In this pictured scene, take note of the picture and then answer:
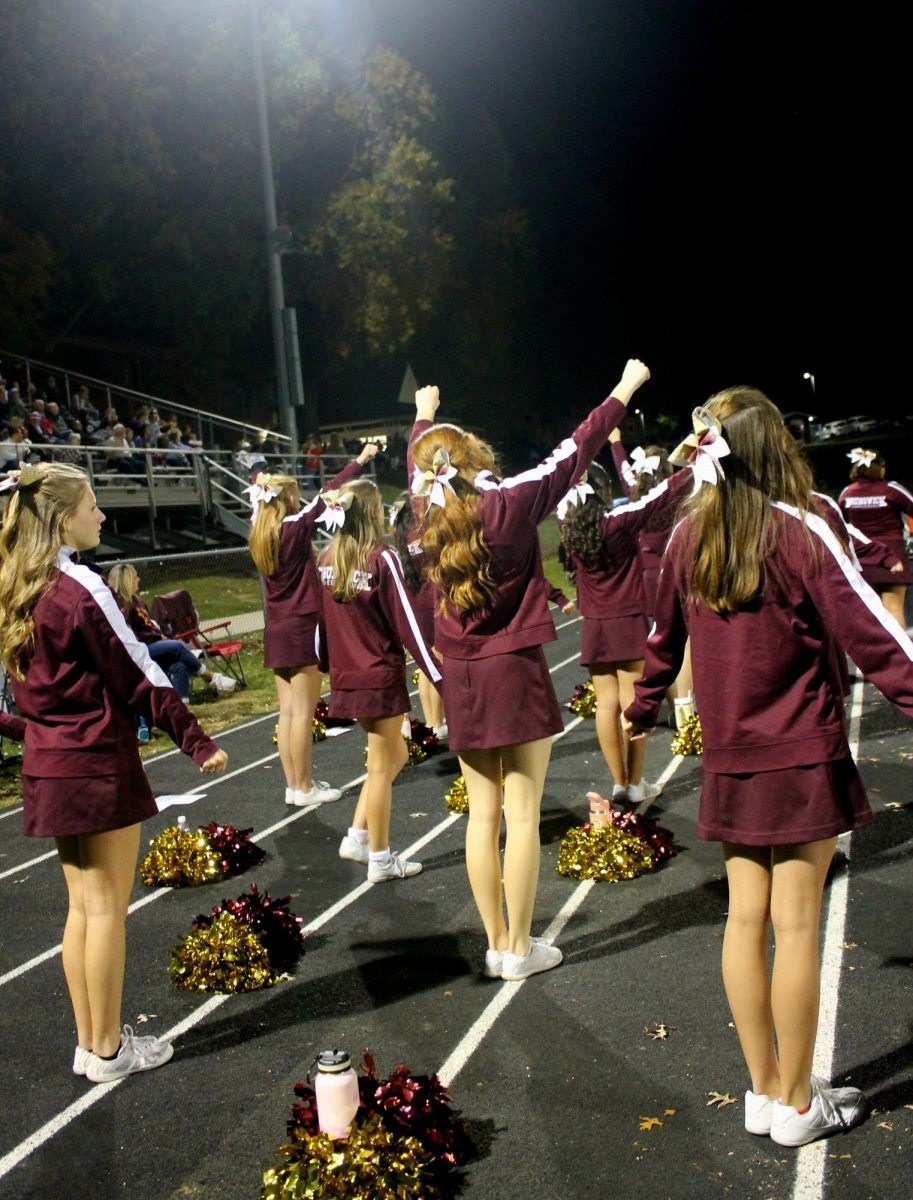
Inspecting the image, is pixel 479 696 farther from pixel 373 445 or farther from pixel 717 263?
pixel 717 263

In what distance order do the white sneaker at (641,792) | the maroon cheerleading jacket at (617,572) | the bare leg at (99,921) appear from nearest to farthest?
the bare leg at (99,921) → the maroon cheerleading jacket at (617,572) → the white sneaker at (641,792)

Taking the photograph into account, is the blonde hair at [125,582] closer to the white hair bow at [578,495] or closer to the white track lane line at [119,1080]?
the white track lane line at [119,1080]

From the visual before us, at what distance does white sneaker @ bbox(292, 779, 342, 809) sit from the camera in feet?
25.8

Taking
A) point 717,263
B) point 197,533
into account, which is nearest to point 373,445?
point 197,533

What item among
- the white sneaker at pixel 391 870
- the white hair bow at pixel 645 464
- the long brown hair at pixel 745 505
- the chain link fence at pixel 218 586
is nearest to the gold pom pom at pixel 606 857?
the white sneaker at pixel 391 870

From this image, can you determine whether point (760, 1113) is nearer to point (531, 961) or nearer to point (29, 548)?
point (531, 961)

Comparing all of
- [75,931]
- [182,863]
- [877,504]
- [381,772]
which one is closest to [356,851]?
[381,772]

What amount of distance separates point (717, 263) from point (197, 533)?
26.1 metres

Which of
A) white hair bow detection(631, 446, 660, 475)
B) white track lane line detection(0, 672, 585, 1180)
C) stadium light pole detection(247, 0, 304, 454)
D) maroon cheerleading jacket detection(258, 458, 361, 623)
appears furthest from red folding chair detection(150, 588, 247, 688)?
white track lane line detection(0, 672, 585, 1180)

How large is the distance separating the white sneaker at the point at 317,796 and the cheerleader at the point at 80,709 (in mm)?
3723

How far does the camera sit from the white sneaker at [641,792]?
7125mm

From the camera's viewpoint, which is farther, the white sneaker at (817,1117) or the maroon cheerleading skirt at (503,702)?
the maroon cheerleading skirt at (503,702)

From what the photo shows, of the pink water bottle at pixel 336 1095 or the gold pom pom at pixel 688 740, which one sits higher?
the pink water bottle at pixel 336 1095

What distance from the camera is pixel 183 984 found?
4.95 metres
